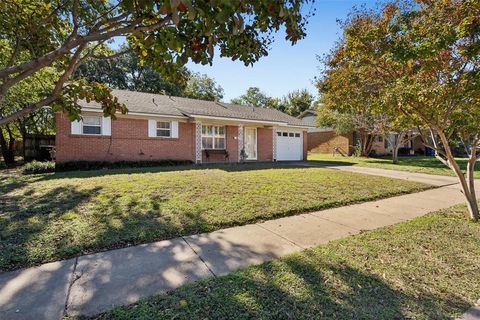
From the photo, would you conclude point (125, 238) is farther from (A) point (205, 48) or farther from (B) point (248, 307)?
(A) point (205, 48)

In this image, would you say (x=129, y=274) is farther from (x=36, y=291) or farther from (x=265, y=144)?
(x=265, y=144)

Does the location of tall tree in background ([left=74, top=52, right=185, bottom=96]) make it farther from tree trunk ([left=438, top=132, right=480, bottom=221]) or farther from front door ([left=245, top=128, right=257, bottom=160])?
tree trunk ([left=438, top=132, right=480, bottom=221])

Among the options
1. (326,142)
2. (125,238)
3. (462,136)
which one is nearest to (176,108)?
(125,238)

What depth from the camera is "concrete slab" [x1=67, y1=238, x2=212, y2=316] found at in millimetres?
2547

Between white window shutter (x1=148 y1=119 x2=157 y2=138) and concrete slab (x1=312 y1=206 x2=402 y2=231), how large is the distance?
10.7 metres

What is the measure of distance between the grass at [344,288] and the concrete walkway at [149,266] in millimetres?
256

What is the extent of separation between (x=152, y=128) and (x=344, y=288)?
12.9 metres

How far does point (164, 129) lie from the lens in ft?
46.6

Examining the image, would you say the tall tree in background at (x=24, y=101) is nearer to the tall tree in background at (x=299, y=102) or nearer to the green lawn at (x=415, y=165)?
the green lawn at (x=415, y=165)

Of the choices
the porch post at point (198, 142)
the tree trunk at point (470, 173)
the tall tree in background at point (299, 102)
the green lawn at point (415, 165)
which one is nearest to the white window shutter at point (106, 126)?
the porch post at point (198, 142)

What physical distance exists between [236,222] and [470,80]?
4957 millimetres

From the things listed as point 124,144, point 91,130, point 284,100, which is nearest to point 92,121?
point 91,130

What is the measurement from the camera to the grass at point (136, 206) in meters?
3.88

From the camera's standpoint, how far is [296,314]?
2.33 meters
